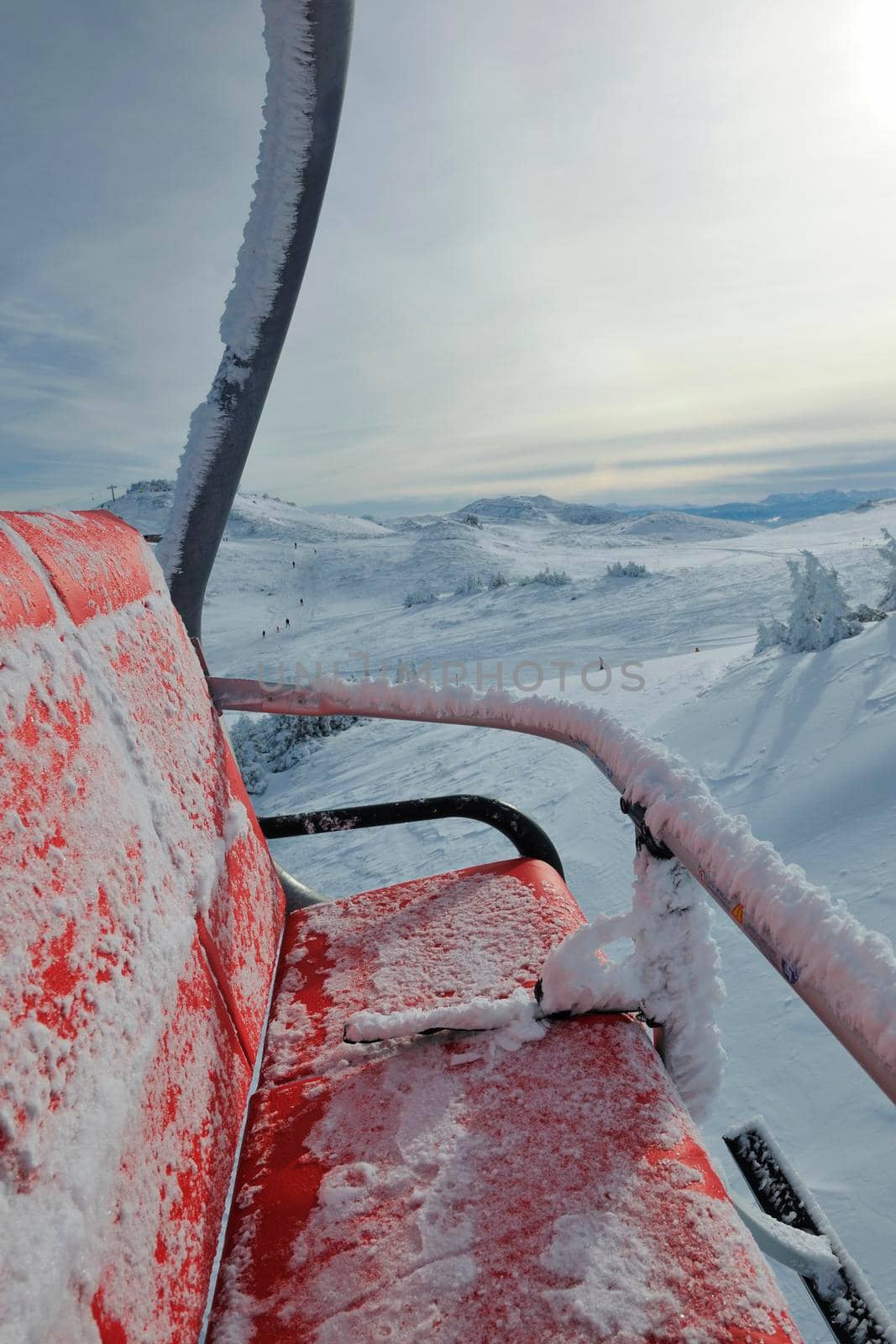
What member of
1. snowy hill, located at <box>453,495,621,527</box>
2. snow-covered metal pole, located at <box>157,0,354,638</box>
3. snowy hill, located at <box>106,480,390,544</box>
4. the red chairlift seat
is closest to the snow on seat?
the red chairlift seat

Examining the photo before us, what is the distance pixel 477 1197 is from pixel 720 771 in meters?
3.49

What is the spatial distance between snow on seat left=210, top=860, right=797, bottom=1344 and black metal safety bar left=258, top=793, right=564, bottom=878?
453 millimetres

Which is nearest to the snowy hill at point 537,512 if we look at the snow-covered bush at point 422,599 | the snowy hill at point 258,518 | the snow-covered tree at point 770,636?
the snowy hill at point 258,518

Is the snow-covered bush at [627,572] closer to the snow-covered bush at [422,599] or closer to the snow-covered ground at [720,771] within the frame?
the snow-covered ground at [720,771]

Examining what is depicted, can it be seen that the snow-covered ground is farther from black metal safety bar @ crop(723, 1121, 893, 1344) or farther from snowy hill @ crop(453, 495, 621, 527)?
snowy hill @ crop(453, 495, 621, 527)

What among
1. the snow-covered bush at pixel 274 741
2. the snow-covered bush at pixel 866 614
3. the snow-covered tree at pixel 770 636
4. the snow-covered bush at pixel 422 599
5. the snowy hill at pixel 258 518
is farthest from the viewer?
the snowy hill at pixel 258 518

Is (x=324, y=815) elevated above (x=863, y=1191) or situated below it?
above

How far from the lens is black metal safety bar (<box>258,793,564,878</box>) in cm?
156

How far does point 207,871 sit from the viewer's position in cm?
97

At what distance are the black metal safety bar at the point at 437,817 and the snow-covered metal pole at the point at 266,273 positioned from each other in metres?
0.57

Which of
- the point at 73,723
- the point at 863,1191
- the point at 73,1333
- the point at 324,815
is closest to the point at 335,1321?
the point at 73,1333

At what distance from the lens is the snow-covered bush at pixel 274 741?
7141 mm

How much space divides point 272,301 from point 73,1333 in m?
1.81

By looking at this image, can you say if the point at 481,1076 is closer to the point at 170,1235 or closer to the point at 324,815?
the point at 170,1235
